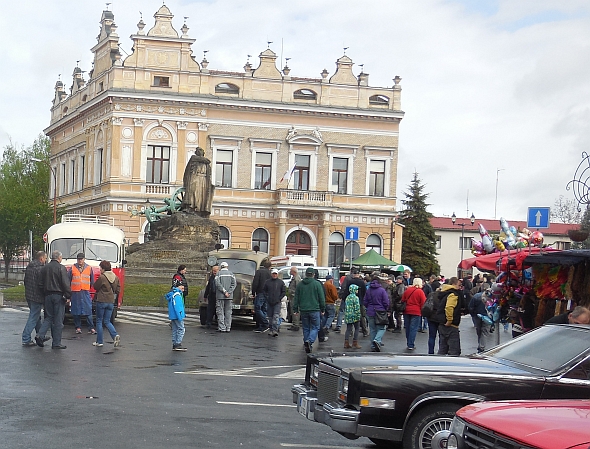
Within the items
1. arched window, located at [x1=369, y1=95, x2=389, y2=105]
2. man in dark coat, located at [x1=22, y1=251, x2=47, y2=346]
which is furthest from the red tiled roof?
man in dark coat, located at [x1=22, y1=251, x2=47, y2=346]

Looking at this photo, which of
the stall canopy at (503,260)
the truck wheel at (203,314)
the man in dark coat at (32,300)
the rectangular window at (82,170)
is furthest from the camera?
the rectangular window at (82,170)

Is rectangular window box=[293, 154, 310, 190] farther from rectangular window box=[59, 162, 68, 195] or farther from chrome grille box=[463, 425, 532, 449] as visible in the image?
chrome grille box=[463, 425, 532, 449]

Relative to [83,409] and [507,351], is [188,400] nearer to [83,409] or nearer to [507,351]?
[83,409]

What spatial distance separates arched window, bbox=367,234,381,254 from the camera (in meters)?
70.0

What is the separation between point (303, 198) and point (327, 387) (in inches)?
2290

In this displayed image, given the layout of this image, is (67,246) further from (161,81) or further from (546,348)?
(161,81)

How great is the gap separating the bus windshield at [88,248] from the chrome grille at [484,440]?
22.4 m

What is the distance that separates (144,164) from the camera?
66.5 m

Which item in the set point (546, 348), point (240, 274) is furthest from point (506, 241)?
point (240, 274)

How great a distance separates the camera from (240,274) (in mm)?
28891

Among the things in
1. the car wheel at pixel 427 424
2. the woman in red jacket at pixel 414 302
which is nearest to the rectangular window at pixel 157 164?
the woman in red jacket at pixel 414 302

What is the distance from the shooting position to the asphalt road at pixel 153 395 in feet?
32.8

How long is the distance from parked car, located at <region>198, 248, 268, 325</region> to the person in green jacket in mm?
6661

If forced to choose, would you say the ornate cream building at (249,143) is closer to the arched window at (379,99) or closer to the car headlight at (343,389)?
the arched window at (379,99)
